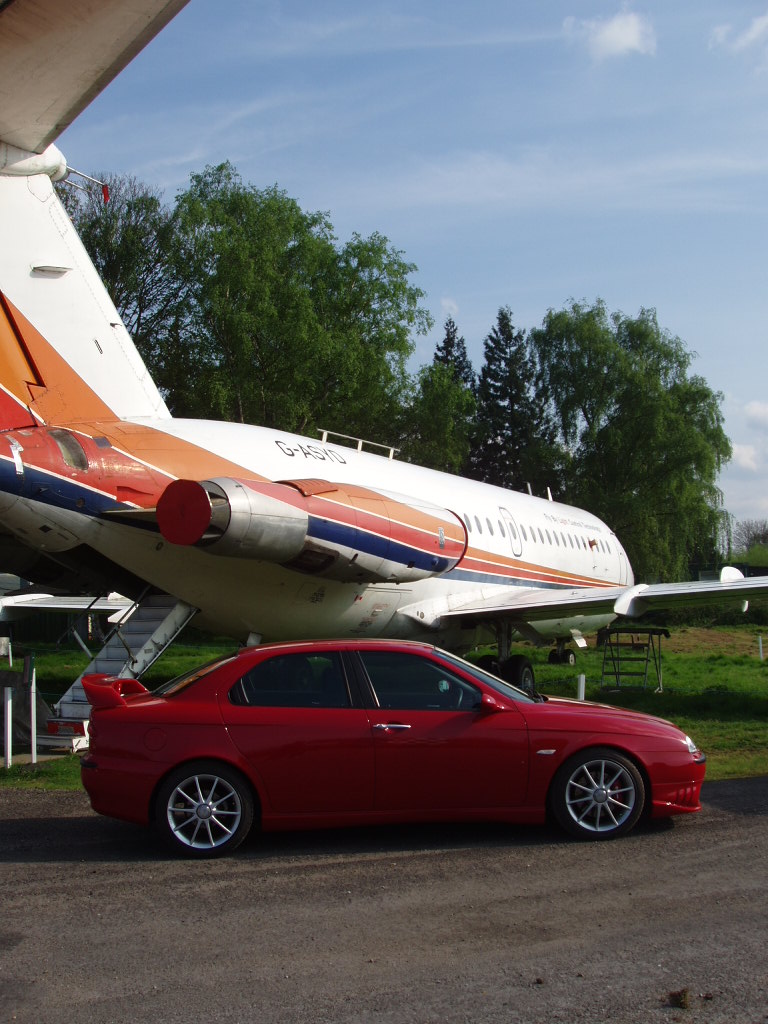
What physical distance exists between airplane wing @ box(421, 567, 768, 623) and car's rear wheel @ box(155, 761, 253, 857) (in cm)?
803

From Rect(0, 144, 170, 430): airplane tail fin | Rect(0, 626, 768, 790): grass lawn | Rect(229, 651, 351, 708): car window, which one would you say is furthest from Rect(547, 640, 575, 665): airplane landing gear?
Rect(229, 651, 351, 708): car window

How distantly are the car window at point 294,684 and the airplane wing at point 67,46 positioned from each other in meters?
5.32

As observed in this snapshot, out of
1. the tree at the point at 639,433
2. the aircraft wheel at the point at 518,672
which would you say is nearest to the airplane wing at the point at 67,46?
the aircraft wheel at the point at 518,672

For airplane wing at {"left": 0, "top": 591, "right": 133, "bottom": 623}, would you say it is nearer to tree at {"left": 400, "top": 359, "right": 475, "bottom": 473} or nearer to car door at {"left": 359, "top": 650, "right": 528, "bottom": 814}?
car door at {"left": 359, "top": 650, "right": 528, "bottom": 814}

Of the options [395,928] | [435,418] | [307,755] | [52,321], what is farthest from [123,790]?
[435,418]

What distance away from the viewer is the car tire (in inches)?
280

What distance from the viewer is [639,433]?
4391 cm

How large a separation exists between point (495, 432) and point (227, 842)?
191ft

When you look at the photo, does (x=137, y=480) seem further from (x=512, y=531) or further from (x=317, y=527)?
(x=512, y=531)

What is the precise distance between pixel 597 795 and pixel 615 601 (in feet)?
26.2

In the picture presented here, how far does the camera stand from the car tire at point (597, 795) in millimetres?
7113

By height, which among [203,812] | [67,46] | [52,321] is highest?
[67,46]

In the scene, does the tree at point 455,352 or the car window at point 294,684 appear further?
the tree at point 455,352

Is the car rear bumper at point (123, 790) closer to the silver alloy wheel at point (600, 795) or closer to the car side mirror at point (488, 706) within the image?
the car side mirror at point (488, 706)
